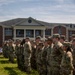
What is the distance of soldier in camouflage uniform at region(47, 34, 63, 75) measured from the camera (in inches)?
497

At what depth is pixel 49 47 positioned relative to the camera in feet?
43.6

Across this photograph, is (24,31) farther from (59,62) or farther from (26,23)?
(59,62)

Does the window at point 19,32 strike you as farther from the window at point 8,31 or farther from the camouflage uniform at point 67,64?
the camouflage uniform at point 67,64

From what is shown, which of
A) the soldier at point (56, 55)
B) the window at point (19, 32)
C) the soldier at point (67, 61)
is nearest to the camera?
the soldier at point (67, 61)

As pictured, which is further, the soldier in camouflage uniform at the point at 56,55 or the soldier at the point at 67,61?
the soldier in camouflage uniform at the point at 56,55

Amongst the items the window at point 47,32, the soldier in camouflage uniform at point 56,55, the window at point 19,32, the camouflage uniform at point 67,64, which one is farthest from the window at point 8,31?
the camouflage uniform at point 67,64

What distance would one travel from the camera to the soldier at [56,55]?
497 inches

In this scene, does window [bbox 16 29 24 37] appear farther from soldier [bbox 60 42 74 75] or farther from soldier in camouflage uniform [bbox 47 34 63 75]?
soldier [bbox 60 42 74 75]

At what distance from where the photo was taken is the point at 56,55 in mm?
12789

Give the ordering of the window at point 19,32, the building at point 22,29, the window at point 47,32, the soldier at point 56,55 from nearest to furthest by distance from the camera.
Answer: the soldier at point 56,55
the building at point 22,29
the window at point 19,32
the window at point 47,32

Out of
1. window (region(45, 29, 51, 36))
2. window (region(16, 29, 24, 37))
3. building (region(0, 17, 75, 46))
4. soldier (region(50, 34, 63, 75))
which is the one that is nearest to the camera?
soldier (region(50, 34, 63, 75))

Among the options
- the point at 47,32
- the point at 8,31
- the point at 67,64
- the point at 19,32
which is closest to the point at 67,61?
the point at 67,64

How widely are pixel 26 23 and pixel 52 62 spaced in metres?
62.0

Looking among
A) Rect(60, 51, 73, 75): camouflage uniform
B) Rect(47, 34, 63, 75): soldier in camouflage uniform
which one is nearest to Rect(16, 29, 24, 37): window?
Rect(47, 34, 63, 75): soldier in camouflage uniform
